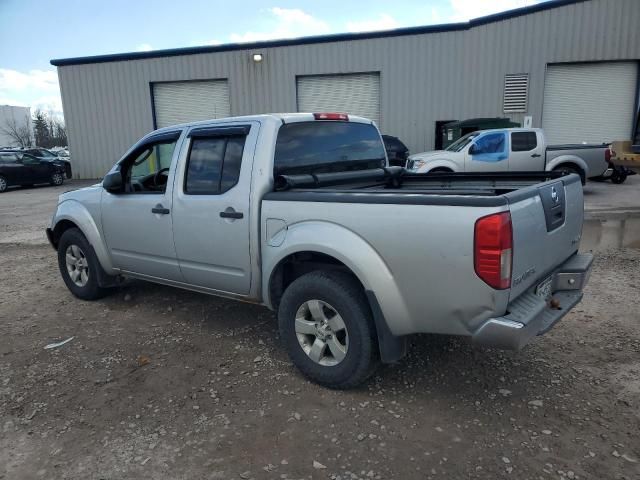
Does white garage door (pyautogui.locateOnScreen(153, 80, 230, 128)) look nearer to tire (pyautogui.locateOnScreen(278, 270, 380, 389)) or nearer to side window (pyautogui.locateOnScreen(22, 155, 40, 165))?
side window (pyautogui.locateOnScreen(22, 155, 40, 165))

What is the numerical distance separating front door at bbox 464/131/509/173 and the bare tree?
65873 millimetres

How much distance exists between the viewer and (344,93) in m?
19.9

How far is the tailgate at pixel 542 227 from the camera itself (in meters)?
2.64

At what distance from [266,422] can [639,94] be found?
2044cm

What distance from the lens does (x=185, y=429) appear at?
9.62ft

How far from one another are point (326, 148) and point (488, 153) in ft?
29.8

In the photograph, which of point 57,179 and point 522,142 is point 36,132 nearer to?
point 57,179

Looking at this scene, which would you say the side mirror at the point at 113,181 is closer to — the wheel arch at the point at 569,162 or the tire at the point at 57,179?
the wheel arch at the point at 569,162

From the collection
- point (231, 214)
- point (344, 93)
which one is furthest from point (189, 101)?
point (231, 214)

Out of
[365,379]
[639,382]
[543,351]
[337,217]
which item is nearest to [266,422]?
[365,379]

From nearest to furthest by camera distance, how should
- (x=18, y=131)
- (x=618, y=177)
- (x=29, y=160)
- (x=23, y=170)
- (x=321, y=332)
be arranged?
(x=321, y=332), (x=618, y=177), (x=23, y=170), (x=29, y=160), (x=18, y=131)

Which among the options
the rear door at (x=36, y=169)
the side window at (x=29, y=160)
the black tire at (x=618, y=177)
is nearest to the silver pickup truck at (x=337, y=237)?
the black tire at (x=618, y=177)

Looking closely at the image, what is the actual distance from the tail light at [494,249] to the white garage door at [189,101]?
2004cm

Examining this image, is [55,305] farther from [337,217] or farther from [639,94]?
[639,94]
